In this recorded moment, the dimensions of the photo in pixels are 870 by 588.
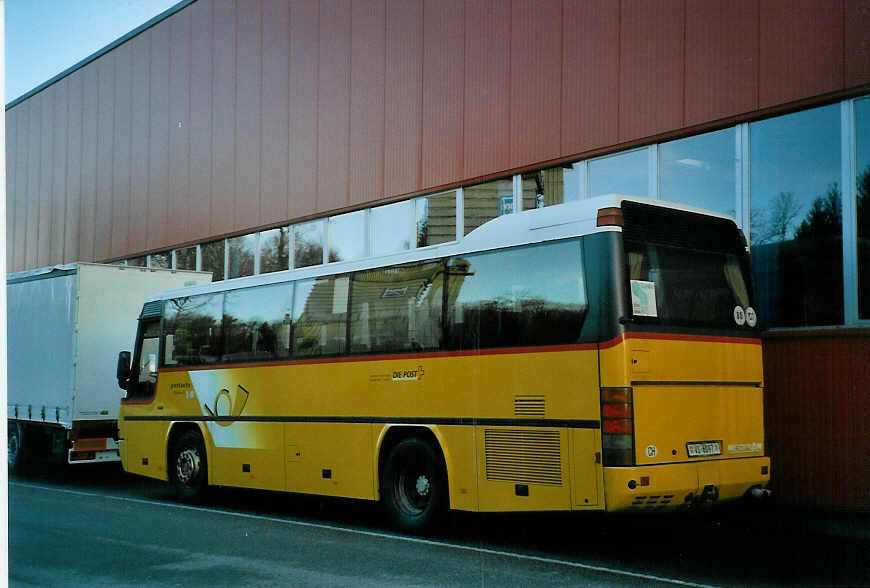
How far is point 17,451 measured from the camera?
1814cm

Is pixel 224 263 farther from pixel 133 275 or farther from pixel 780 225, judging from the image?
pixel 780 225

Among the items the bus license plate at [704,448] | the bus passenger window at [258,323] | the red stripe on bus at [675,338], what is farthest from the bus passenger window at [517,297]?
the bus passenger window at [258,323]

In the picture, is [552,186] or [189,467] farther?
[552,186]

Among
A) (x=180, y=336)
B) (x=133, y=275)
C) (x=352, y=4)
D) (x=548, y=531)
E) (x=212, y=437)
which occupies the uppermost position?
(x=352, y=4)

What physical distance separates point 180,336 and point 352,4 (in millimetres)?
7938

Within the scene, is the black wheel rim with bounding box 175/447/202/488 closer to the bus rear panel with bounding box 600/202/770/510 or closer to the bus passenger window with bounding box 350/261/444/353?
the bus passenger window with bounding box 350/261/444/353

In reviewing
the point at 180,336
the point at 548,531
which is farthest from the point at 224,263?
the point at 548,531

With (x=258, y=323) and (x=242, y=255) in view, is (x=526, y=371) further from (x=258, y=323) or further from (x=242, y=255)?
(x=242, y=255)

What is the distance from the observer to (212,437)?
14070 mm

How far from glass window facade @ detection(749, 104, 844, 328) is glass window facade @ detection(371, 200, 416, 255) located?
23.7ft

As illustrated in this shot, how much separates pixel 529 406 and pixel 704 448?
5.48 ft

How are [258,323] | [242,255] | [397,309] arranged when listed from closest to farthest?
[397,309]
[258,323]
[242,255]

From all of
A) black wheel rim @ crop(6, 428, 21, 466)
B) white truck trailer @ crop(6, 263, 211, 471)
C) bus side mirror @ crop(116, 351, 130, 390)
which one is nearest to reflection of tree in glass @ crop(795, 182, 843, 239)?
white truck trailer @ crop(6, 263, 211, 471)

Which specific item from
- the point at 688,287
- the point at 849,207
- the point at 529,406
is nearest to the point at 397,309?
the point at 529,406
